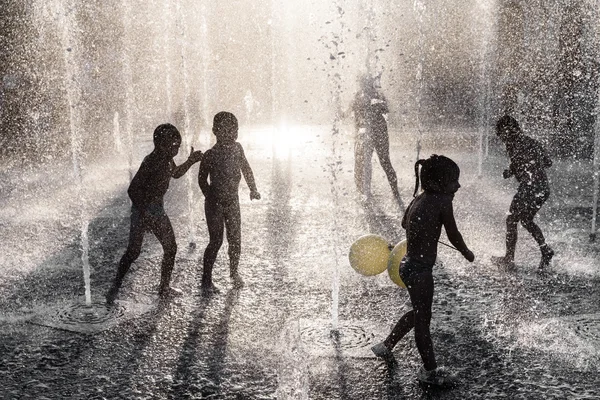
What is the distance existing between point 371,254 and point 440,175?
1.45 m

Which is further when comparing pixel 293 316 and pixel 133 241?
pixel 133 241

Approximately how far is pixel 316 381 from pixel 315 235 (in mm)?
4716

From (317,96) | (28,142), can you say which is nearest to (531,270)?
(28,142)

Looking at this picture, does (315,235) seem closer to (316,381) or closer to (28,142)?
(316,381)

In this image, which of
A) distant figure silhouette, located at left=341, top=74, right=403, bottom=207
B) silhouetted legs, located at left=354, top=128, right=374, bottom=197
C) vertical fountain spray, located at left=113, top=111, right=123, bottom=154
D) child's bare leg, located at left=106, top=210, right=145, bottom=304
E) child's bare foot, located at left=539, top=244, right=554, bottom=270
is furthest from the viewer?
vertical fountain spray, located at left=113, top=111, right=123, bottom=154

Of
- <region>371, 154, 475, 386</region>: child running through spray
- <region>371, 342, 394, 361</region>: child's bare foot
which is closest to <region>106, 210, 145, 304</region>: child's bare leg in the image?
<region>371, 342, 394, 361</region>: child's bare foot

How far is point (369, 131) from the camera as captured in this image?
38.1ft

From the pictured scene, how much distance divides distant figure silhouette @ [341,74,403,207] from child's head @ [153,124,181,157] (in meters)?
5.66

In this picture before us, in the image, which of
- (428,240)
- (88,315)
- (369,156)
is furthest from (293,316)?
(369,156)

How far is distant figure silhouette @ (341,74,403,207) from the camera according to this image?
11.4 meters

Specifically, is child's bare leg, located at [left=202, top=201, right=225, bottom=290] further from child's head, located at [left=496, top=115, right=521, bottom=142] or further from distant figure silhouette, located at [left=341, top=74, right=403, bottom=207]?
distant figure silhouette, located at [left=341, top=74, right=403, bottom=207]

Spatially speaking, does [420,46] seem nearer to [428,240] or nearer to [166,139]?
[166,139]

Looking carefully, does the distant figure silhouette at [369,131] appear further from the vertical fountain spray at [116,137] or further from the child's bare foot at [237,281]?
the vertical fountain spray at [116,137]

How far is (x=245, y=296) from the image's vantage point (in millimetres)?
6445
